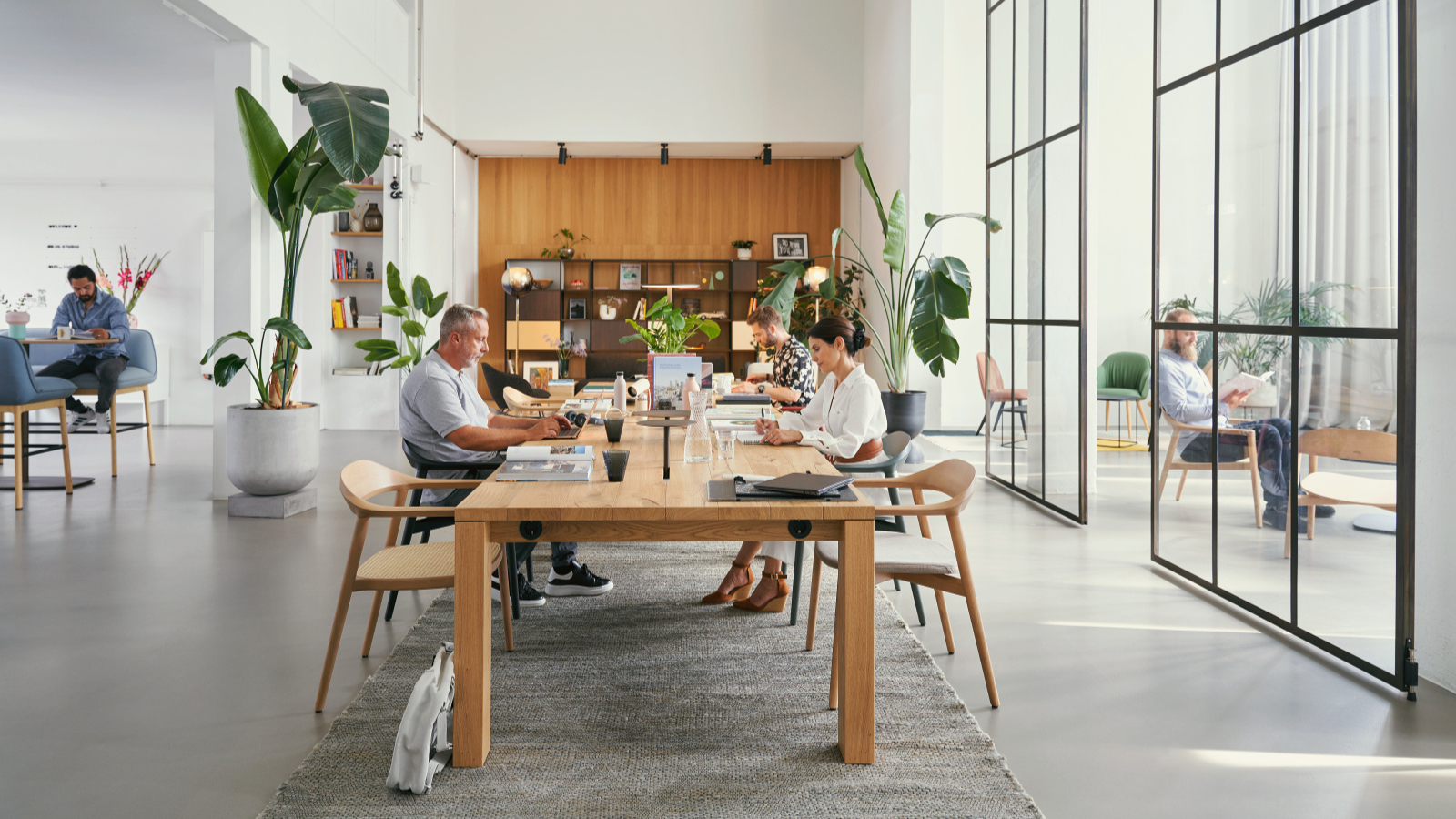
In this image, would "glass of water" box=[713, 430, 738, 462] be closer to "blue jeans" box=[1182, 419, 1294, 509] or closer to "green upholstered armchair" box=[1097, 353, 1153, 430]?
"blue jeans" box=[1182, 419, 1294, 509]

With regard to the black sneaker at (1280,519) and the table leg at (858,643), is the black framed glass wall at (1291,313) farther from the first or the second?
the table leg at (858,643)

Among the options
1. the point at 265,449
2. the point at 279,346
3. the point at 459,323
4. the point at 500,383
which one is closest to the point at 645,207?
the point at 500,383

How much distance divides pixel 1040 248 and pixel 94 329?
286 inches

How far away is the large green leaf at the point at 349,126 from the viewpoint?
468 centimetres

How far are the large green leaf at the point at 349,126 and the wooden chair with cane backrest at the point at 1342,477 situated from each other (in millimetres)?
4155

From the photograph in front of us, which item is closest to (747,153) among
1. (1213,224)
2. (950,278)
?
(950,278)

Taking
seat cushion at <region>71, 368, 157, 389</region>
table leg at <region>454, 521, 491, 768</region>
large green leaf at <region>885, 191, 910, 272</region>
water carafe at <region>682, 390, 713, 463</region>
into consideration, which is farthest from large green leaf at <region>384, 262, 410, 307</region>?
table leg at <region>454, 521, 491, 768</region>

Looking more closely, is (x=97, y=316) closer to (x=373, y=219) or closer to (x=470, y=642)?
(x=373, y=219)

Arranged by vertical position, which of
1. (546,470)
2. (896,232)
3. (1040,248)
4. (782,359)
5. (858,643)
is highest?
(896,232)

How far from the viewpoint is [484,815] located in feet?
7.35

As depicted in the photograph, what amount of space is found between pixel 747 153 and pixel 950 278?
6247 millimetres

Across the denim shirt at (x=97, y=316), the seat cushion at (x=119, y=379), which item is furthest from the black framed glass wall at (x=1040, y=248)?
the denim shirt at (x=97, y=316)

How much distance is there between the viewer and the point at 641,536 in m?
2.50

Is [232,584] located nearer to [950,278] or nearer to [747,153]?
[950,278]
